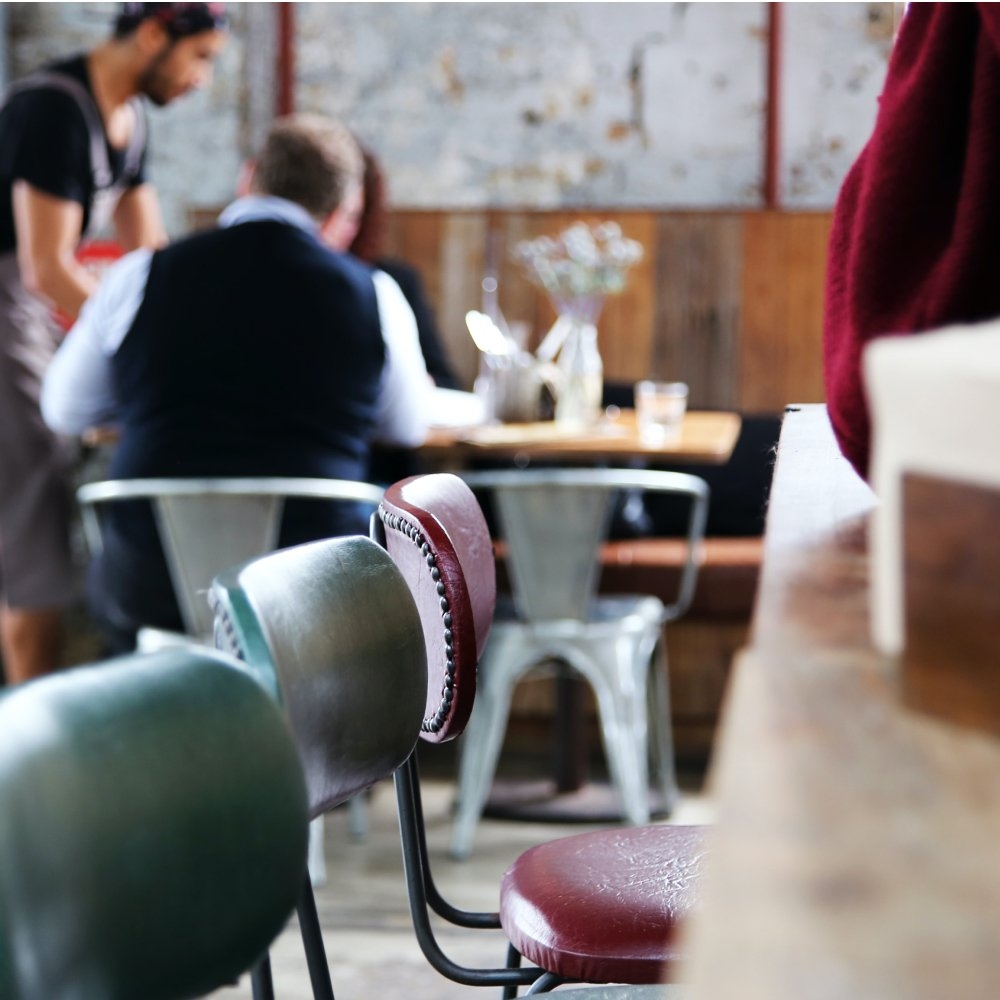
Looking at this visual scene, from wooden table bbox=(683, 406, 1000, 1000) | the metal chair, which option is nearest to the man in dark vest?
the metal chair

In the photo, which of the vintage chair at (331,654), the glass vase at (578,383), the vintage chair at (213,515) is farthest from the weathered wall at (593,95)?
the vintage chair at (331,654)

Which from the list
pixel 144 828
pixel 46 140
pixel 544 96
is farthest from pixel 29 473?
pixel 144 828

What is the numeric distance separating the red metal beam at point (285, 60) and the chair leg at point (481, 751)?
278 cm

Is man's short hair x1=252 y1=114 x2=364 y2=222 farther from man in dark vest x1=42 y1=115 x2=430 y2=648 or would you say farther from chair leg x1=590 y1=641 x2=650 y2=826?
chair leg x1=590 y1=641 x2=650 y2=826

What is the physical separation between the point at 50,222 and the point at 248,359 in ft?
3.12

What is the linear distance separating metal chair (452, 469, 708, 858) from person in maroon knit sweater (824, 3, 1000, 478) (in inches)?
86.2

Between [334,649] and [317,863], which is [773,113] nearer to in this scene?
[317,863]

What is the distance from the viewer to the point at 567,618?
10.1 ft

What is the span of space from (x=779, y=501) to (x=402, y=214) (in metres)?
3.85

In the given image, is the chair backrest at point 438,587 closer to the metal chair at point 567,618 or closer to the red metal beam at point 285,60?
the metal chair at point 567,618

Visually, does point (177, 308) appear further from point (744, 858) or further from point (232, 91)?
point (232, 91)

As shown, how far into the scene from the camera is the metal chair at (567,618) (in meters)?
2.99

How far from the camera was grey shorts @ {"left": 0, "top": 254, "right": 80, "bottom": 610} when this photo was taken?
355cm

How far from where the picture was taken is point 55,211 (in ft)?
11.1
